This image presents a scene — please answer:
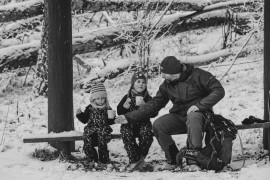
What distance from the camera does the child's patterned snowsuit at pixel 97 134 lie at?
19.1 ft

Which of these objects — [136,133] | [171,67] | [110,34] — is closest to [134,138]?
[136,133]

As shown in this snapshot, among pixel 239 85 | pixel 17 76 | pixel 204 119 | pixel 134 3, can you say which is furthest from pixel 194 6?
pixel 204 119

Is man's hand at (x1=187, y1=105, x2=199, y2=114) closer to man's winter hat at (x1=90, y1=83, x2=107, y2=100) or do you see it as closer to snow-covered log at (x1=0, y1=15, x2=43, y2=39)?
man's winter hat at (x1=90, y1=83, x2=107, y2=100)

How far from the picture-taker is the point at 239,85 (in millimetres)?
9180

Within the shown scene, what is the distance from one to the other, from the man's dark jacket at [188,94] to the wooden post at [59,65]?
3.40 feet

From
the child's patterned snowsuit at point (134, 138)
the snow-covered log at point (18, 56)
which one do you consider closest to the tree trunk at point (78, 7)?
the snow-covered log at point (18, 56)

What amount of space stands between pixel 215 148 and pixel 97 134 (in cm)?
142

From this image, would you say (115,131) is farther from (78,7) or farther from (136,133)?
(78,7)

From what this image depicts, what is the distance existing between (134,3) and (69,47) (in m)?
3.33

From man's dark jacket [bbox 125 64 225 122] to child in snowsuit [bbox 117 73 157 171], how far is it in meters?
0.12

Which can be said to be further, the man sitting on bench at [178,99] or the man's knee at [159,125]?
the man's knee at [159,125]

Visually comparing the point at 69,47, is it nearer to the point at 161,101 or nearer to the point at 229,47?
the point at 161,101

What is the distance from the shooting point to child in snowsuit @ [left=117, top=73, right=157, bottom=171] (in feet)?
18.7

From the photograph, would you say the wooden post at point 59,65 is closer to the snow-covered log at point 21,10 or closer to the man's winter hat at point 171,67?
the man's winter hat at point 171,67
